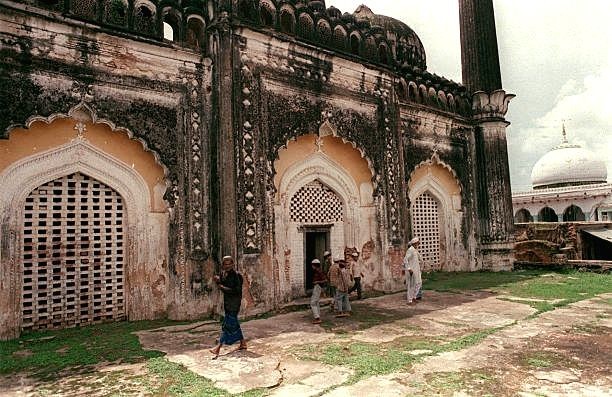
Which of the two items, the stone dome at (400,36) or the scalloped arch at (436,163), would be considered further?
the stone dome at (400,36)

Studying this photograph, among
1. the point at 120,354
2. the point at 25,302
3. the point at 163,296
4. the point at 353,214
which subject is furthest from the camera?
the point at 353,214

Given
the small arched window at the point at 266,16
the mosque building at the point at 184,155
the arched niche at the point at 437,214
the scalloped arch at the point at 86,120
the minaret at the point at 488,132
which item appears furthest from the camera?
the minaret at the point at 488,132

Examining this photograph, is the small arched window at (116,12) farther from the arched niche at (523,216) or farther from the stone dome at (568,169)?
the stone dome at (568,169)

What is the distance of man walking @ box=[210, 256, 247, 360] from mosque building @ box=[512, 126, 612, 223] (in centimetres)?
3153

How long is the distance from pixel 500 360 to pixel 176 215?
573cm

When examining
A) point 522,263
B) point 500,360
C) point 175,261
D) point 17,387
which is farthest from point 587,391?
point 522,263

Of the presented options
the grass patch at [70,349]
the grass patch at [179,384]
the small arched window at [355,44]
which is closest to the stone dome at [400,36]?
the small arched window at [355,44]

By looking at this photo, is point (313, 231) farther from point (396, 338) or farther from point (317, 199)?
point (396, 338)

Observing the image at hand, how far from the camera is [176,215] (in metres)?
7.73

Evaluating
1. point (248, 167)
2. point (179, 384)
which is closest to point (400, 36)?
point (248, 167)

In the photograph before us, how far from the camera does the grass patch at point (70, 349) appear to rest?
16.5 ft

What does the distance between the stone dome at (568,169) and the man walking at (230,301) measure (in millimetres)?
36027

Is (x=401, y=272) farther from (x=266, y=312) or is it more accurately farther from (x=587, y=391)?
(x=587, y=391)

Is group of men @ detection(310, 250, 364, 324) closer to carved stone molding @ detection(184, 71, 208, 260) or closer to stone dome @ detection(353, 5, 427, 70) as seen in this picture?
carved stone molding @ detection(184, 71, 208, 260)
